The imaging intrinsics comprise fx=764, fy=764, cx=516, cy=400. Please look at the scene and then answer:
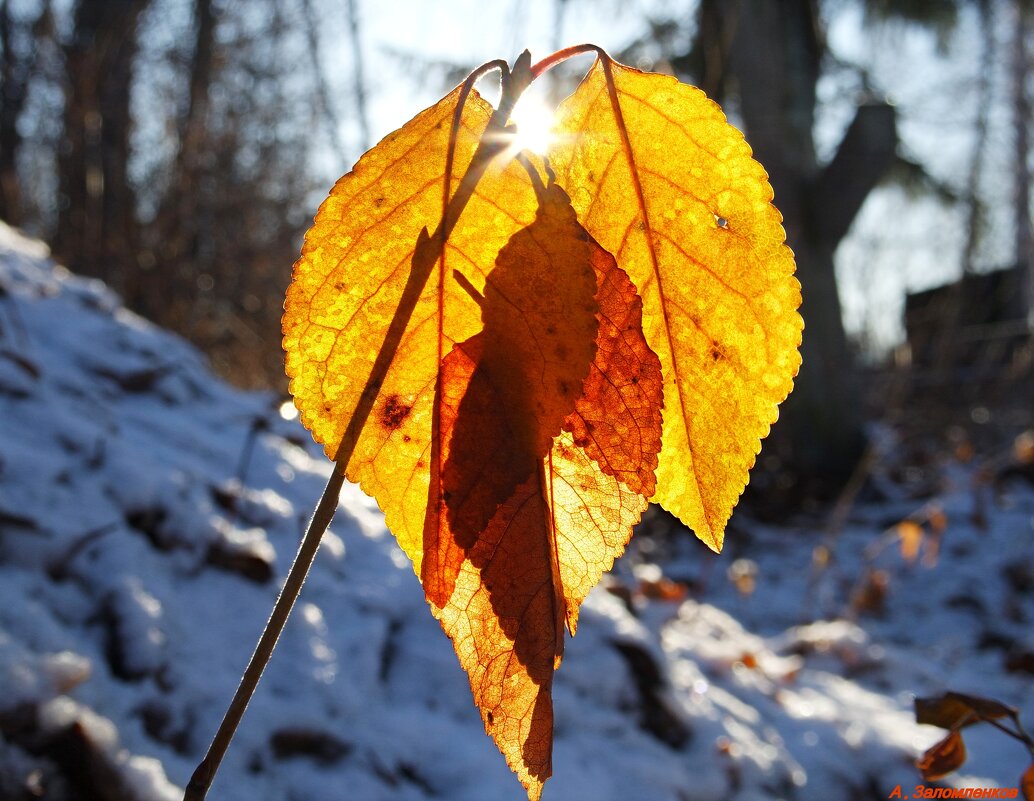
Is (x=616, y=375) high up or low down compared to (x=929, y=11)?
down

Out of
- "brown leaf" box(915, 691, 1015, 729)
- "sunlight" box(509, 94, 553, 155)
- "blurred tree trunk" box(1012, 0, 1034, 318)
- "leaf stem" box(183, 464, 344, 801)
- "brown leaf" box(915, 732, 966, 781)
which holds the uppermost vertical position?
Answer: "blurred tree trunk" box(1012, 0, 1034, 318)

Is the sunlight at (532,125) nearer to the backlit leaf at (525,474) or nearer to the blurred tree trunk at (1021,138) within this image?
the backlit leaf at (525,474)

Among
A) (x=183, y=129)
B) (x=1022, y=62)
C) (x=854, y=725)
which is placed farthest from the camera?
(x=1022, y=62)

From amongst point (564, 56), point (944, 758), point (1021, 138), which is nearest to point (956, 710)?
point (944, 758)

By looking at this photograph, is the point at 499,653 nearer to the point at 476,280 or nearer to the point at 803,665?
the point at 476,280

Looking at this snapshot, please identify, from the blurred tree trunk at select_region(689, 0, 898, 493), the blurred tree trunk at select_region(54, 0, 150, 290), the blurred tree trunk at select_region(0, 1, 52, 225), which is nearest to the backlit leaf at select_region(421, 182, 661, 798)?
the blurred tree trunk at select_region(54, 0, 150, 290)

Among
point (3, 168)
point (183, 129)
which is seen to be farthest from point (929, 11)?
point (3, 168)

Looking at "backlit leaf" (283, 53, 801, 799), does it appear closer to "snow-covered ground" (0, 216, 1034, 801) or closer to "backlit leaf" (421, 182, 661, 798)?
"backlit leaf" (421, 182, 661, 798)
